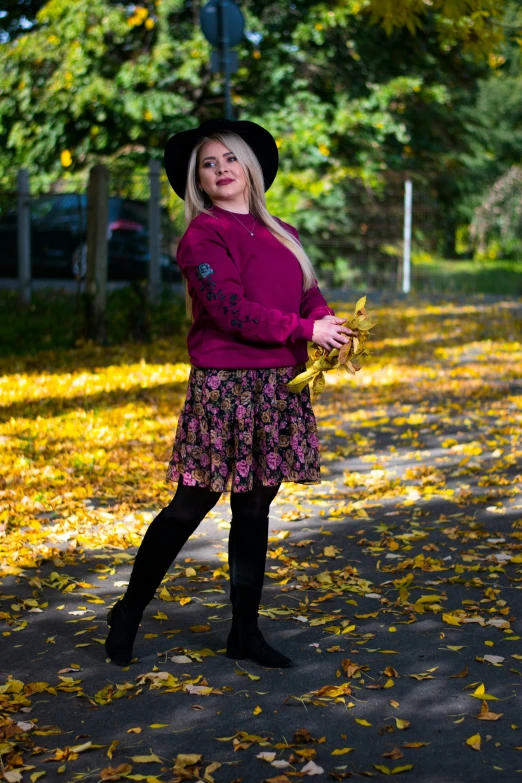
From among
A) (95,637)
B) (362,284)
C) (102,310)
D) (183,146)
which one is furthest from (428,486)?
(362,284)

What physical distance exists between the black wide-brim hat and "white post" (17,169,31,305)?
10175 millimetres

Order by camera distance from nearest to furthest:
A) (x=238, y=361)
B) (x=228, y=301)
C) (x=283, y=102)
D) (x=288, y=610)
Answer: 1. (x=228, y=301)
2. (x=238, y=361)
3. (x=288, y=610)
4. (x=283, y=102)

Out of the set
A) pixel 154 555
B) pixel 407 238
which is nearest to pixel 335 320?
pixel 154 555

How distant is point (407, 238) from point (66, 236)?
7058mm

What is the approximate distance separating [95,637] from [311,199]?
1664 cm

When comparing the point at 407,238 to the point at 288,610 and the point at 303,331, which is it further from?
the point at 303,331

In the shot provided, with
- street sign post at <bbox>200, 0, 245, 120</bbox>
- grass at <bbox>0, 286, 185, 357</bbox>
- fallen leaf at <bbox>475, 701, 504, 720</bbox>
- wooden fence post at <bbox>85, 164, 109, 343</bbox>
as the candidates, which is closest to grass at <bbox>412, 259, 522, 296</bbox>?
grass at <bbox>0, 286, 185, 357</bbox>

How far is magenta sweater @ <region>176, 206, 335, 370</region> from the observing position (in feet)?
11.0

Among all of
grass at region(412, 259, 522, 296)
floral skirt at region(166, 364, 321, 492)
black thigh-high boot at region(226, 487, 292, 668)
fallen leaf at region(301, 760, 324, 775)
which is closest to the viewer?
fallen leaf at region(301, 760, 324, 775)

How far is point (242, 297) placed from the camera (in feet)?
11.0

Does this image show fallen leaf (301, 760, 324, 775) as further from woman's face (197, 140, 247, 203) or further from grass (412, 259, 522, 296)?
grass (412, 259, 522, 296)

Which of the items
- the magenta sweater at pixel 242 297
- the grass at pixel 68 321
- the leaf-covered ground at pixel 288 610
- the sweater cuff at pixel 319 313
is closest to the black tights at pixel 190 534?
the leaf-covered ground at pixel 288 610

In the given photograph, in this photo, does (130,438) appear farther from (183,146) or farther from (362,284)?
(362,284)

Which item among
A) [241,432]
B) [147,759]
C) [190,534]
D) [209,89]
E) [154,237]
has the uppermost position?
[209,89]
